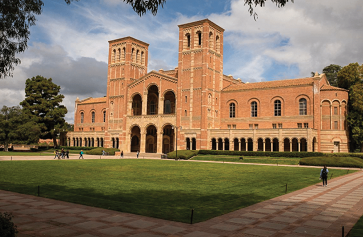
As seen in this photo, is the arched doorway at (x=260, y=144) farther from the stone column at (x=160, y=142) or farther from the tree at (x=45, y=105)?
the tree at (x=45, y=105)

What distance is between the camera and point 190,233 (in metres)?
8.75

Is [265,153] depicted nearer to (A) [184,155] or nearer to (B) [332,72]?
(A) [184,155]

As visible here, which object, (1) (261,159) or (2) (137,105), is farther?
(2) (137,105)

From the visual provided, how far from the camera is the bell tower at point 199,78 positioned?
5562 cm

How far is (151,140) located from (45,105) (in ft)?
84.4

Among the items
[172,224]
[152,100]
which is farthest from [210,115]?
[172,224]

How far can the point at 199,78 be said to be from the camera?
186 ft

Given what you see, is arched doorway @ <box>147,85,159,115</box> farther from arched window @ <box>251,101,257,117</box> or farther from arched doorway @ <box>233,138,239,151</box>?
arched window @ <box>251,101,257,117</box>

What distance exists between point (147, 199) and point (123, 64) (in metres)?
59.2

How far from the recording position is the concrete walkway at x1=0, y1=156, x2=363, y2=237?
346 inches

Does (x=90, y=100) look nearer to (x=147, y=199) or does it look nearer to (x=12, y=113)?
(x=12, y=113)

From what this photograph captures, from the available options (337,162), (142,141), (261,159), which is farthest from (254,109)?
(142,141)

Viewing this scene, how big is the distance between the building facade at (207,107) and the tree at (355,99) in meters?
1.18

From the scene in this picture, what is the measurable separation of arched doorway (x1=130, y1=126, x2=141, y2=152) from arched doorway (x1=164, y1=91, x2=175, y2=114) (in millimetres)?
7456
